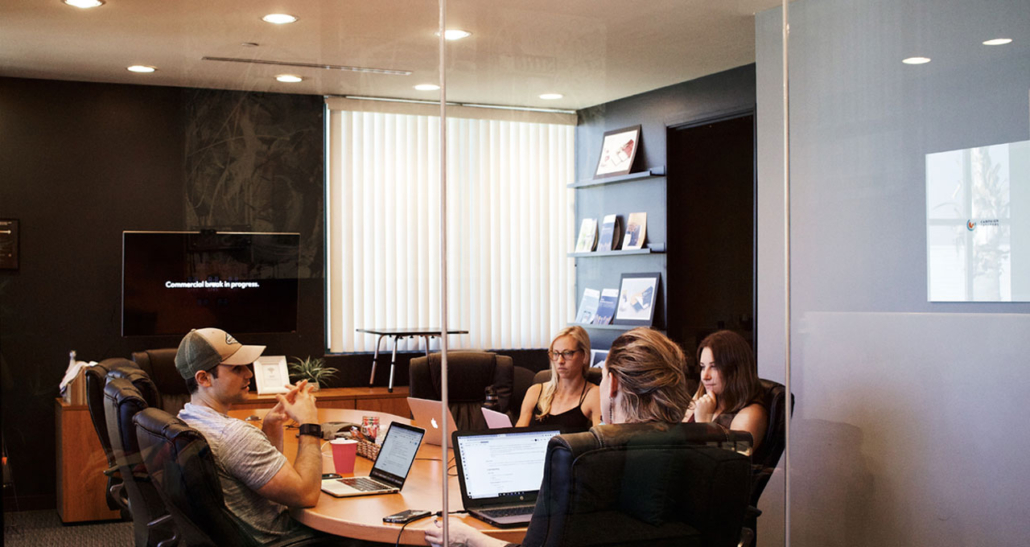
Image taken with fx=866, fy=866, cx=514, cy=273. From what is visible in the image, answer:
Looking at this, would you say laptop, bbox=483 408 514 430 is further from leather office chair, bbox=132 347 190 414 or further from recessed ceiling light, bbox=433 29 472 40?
recessed ceiling light, bbox=433 29 472 40

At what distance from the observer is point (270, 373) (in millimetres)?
2320

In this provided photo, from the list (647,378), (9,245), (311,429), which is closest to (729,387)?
(647,378)

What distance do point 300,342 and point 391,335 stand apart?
310mm

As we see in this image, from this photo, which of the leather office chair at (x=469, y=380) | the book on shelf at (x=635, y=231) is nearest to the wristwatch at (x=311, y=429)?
the leather office chair at (x=469, y=380)

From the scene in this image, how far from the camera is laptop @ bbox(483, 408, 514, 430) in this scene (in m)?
2.65

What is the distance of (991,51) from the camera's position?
3395mm

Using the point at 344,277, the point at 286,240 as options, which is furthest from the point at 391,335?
the point at 286,240

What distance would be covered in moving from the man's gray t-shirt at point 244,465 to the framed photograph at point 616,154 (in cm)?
131

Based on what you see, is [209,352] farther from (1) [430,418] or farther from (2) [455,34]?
(2) [455,34]

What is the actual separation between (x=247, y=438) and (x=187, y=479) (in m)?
0.17

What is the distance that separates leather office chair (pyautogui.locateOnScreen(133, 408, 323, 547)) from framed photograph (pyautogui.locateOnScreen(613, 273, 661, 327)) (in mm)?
1284

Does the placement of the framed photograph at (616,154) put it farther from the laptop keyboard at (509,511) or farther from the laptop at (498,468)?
the laptop keyboard at (509,511)

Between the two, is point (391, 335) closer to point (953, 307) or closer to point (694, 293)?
point (694, 293)

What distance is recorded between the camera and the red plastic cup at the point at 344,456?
2473 mm
